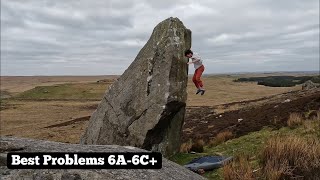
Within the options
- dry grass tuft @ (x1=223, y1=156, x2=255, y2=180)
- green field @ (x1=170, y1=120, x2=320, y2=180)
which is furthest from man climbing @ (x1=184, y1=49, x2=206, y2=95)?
dry grass tuft @ (x1=223, y1=156, x2=255, y2=180)

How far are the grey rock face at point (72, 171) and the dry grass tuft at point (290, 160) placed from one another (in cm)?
245

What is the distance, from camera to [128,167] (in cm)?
814

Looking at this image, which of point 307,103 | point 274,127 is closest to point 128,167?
point 274,127

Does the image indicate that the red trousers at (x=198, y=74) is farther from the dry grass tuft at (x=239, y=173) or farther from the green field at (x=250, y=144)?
the dry grass tuft at (x=239, y=173)

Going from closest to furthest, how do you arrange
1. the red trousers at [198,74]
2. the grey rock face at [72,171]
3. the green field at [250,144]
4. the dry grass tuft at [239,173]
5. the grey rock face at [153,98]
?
the grey rock face at [72,171] → the dry grass tuft at [239,173] → the green field at [250,144] → the grey rock face at [153,98] → the red trousers at [198,74]

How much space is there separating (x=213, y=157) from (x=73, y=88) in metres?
106

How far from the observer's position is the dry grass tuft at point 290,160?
10.4m

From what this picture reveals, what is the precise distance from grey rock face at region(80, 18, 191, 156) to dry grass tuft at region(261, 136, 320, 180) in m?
4.84

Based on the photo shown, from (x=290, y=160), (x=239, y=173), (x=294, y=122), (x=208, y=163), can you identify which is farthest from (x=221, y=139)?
(x=239, y=173)

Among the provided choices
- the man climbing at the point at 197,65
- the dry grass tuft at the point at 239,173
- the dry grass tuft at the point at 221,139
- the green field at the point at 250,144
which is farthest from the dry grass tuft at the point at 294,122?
the dry grass tuft at the point at 239,173

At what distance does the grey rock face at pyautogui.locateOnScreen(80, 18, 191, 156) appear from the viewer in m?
15.8

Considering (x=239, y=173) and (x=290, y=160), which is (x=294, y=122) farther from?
(x=239, y=173)

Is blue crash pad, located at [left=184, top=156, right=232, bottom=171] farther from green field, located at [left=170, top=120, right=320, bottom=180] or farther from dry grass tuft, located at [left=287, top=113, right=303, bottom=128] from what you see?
dry grass tuft, located at [left=287, top=113, right=303, bottom=128]

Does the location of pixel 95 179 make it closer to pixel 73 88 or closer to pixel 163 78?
pixel 163 78
